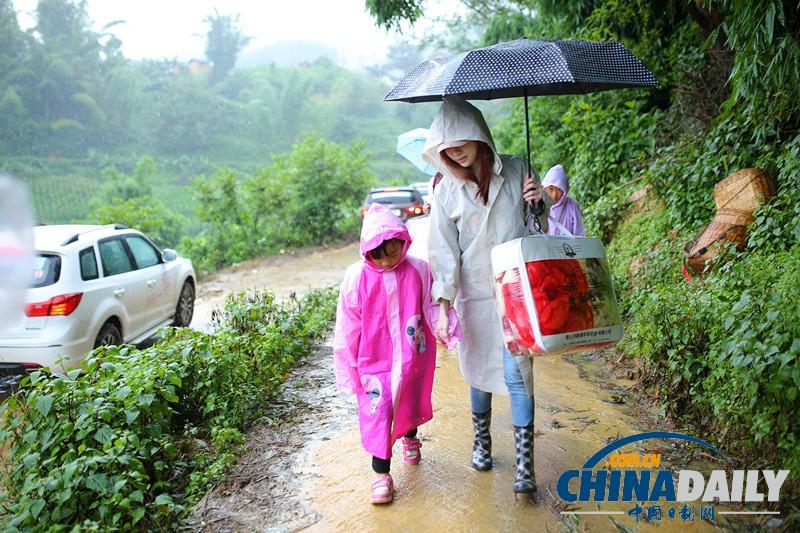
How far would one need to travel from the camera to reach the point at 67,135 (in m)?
20.7

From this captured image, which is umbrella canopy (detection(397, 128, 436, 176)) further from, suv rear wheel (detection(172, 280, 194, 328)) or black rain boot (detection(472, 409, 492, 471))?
suv rear wheel (detection(172, 280, 194, 328))

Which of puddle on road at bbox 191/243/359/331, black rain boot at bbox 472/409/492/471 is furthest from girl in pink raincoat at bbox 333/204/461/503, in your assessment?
puddle on road at bbox 191/243/359/331

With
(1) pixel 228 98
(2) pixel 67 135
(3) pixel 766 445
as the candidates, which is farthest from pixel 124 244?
(1) pixel 228 98

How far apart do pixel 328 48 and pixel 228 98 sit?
4204cm

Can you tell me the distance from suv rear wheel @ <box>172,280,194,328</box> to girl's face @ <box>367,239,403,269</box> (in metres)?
5.26

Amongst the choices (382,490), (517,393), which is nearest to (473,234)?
(517,393)

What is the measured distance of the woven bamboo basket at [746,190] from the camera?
507 cm

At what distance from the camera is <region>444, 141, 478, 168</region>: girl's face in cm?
307

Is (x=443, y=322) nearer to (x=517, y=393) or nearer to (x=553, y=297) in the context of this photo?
(x=517, y=393)

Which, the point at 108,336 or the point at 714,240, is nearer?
the point at 714,240

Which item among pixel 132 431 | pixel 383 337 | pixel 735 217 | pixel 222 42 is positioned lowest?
pixel 132 431

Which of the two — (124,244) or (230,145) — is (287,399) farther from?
(230,145)

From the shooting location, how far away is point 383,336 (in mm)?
3178

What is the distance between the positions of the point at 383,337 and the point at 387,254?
0.43 m
